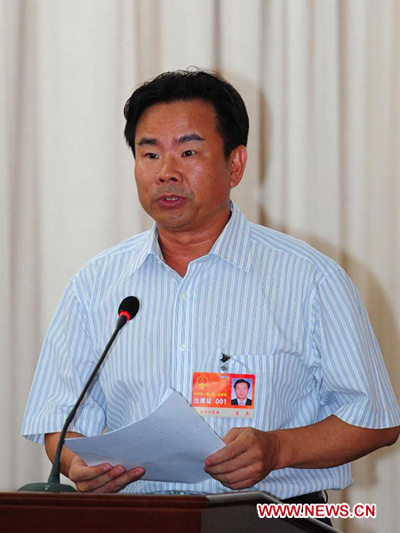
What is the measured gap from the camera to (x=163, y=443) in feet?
5.54

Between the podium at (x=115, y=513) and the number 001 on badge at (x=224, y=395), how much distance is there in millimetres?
789

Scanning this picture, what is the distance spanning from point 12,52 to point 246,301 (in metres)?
1.70

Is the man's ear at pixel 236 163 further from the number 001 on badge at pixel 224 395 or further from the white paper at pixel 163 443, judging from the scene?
the white paper at pixel 163 443

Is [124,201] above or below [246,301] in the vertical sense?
above

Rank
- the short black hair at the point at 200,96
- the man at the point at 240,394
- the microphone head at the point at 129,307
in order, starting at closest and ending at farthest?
the microphone head at the point at 129,307
the man at the point at 240,394
the short black hair at the point at 200,96

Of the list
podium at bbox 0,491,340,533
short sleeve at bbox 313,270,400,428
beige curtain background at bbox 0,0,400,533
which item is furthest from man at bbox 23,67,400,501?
beige curtain background at bbox 0,0,400,533

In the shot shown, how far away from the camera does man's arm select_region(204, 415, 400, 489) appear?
1.76 m

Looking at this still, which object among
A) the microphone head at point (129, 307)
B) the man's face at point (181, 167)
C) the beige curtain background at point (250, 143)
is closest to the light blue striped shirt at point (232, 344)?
the man's face at point (181, 167)

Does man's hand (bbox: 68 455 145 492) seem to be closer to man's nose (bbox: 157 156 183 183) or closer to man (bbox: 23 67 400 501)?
man (bbox: 23 67 400 501)

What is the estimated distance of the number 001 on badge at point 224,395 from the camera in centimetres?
200

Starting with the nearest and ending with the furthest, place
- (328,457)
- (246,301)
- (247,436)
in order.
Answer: (247,436), (328,457), (246,301)

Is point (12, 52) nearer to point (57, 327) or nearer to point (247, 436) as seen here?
point (57, 327)

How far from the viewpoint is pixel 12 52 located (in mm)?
3285

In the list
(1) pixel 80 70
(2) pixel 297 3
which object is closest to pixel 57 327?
(1) pixel 80 70
